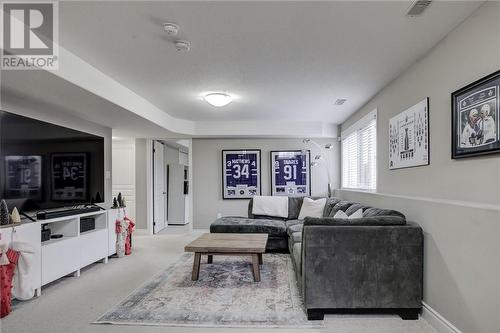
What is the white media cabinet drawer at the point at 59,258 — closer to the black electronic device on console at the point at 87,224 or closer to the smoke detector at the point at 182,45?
the black electronic device on console at the point at 87,224

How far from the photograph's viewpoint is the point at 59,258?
139 inches

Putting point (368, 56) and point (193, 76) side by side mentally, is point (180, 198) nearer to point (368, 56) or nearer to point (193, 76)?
point (193, 76)

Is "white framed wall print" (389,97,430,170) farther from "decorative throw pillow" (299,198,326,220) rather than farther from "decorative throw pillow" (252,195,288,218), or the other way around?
"decorative throw pillow" (252,195,288,218)

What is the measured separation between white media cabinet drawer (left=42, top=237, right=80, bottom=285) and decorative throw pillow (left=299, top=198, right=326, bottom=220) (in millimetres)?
3453

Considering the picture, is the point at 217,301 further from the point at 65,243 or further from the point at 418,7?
the point at 418,7

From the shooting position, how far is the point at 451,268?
2.32m

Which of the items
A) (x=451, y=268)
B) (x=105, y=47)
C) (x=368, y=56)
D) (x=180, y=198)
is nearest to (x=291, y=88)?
(x=368, y=56)

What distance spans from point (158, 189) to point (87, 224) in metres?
2.89

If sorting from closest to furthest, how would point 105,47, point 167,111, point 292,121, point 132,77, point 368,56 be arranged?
point 105,47, point 368,56, point 132,77, point 167,111, point 292,121

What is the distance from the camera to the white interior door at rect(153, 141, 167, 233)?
6.89 meters

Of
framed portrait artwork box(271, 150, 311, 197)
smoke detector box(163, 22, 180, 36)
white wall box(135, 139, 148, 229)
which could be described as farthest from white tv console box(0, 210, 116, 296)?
framed portrait artwork box(271, 150, 311, 197)

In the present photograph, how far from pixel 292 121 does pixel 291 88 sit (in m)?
2.25

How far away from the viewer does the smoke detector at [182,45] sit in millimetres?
2600

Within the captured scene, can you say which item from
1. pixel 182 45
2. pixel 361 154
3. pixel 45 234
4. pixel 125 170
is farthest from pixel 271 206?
pixel 182 45
